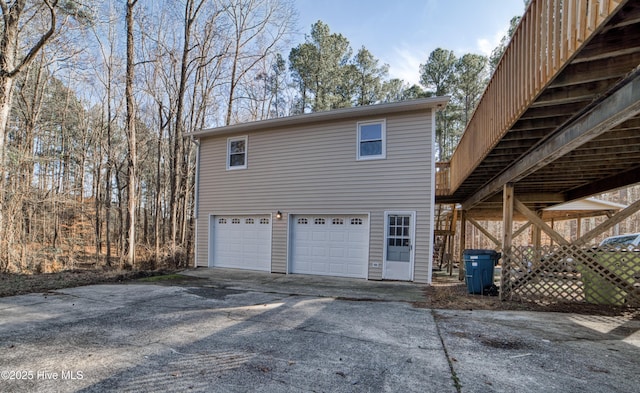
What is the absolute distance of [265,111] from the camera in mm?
18406

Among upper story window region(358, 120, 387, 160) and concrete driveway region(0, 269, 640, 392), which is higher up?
upper story window region(358, 120, 387, 160)

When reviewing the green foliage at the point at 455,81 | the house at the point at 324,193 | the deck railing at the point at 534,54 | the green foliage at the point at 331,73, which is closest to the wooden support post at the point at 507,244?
the deck railing at the point at 534,54

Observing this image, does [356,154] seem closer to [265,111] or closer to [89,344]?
[89,344]

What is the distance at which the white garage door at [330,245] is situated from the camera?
8125mm

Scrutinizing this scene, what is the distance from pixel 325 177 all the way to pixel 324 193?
45cm

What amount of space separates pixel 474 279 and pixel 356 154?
4097 mm

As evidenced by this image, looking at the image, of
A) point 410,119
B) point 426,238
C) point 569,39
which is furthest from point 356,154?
point 569,39

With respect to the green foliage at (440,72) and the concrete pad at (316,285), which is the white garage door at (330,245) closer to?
the concrete pad at (316,285)

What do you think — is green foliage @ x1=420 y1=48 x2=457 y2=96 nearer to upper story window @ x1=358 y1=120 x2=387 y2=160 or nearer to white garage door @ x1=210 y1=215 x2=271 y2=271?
upper story window @ x1=358 y1=120 x2=387 y2=160

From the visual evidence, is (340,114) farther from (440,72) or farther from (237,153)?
(440,72)

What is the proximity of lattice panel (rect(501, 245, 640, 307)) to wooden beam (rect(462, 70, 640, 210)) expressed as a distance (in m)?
1.62

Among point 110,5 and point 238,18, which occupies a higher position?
point 238,18

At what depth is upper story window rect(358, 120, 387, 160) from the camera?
800cm

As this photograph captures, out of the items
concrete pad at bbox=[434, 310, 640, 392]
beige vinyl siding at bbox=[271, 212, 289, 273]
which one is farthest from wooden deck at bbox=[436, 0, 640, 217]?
beige vinyl siding at bbox=[271, 212, 289, 273]
